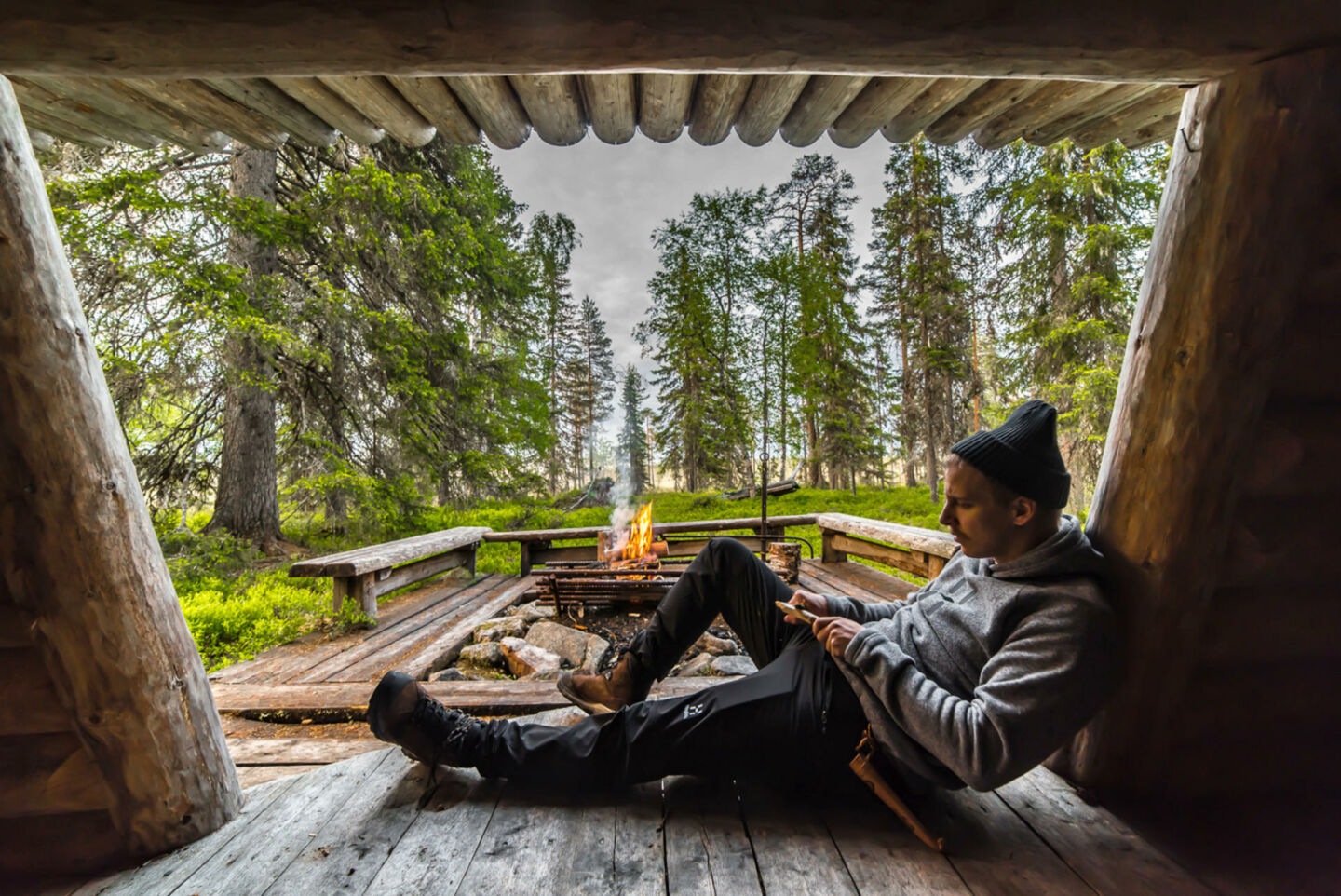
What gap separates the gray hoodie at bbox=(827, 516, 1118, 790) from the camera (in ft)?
3.88

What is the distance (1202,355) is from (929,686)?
1006 millimetres

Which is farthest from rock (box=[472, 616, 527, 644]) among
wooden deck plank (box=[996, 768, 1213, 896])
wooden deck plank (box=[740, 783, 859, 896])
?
wooden deck plank (box=[996, 768, 1213, 896])

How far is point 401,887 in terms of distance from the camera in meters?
1.27

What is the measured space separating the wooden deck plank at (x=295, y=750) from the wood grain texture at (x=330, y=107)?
221 centimetres

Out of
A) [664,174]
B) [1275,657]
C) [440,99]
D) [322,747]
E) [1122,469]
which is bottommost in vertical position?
[322,747]

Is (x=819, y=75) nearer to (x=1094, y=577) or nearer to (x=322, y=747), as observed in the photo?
(x=1094, y=577)

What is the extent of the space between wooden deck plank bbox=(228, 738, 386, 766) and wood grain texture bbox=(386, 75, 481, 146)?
2.29m

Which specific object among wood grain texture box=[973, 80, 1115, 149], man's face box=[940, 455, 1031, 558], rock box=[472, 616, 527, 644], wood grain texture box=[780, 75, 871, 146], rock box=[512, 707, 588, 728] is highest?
wood grain texture box=[780, 75, 871, 146]

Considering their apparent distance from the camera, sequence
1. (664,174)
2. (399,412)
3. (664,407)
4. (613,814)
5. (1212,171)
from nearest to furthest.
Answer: (1212,171)
(613,814)
(399,412)
(664,407)
(664,174)

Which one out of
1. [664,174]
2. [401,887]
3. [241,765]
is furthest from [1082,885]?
[664,174]

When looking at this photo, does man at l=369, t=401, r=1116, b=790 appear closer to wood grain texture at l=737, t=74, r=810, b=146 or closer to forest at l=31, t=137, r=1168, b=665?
wood grain texture at l=737, t=74, r=810, b=146

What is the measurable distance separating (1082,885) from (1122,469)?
1.05m

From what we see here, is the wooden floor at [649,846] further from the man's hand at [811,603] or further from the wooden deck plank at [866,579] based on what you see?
the wooden deck plank at [866,579]

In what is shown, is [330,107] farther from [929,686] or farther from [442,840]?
[929,686]
